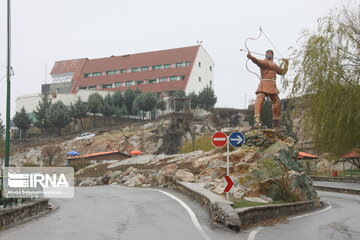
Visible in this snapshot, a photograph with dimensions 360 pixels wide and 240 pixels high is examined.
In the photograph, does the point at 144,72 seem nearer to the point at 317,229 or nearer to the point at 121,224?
the point at 317,229

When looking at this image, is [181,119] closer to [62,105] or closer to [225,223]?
[62,105]

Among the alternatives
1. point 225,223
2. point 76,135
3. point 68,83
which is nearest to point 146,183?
point 225,223

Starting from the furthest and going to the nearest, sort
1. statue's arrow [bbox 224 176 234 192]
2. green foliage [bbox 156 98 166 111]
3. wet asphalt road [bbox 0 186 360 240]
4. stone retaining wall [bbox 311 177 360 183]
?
green foliage [bbox 156 98 166 111], stone retaining wall [bbox 311 177 360 183], statue's arrow [bbox 224 176 234 192], wet asphalt road [bbox 0 186 360 240]

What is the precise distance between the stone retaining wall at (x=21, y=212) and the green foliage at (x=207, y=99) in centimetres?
6911

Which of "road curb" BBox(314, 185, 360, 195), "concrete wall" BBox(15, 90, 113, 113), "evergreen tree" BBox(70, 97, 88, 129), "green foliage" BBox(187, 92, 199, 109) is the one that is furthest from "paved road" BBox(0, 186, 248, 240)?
"concrete wall" BBox(15, 90, 113, 113)

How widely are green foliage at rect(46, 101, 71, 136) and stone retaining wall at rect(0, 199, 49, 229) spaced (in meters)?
64.2

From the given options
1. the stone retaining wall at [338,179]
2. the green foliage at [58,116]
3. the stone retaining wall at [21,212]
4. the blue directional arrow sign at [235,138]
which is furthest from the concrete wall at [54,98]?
the stone retaining wall at [21,212]

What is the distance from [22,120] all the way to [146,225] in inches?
2922

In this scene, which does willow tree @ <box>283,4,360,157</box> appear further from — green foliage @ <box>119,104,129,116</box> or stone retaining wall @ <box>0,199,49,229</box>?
green foliage @ <box>119,104,129,116</box>

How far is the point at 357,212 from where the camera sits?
20.2 metres

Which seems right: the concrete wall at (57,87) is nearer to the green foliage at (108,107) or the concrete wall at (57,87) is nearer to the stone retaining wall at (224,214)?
the green foliage at (108,107)

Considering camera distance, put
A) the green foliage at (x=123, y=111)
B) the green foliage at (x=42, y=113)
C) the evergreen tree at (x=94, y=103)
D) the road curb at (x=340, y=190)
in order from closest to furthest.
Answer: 1. the road curb at (x=340, y=190)
2. the evergreen tree at (x=94, y=103)
3. the green foliage at (x=42, y=113)
4. the green foliage at (x=123, y=111)

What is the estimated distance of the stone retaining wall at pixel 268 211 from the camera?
45.4ft

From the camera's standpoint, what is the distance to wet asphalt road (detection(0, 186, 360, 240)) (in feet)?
34.4
